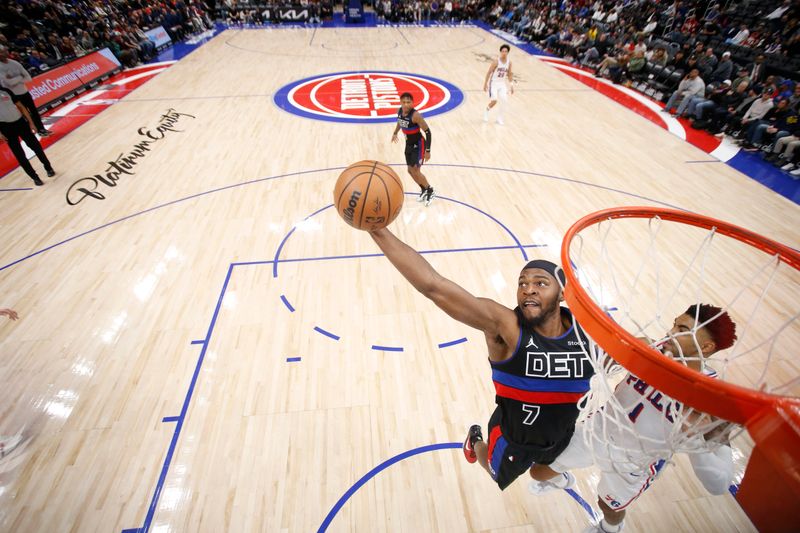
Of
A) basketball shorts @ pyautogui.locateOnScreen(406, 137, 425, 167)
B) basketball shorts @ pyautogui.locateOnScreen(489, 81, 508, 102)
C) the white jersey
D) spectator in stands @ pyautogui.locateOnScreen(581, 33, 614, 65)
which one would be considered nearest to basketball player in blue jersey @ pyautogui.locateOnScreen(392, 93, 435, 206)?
basketball shorts @ pyautogui.locateOnScreen(406, 137, 425, 167)

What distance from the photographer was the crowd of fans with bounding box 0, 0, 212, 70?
11.9 m

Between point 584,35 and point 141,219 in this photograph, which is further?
point 584,35

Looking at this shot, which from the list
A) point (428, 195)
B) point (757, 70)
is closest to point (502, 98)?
point (428, 195)

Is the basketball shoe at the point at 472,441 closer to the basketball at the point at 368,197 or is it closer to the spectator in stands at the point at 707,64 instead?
the basketball at the point at 368,197

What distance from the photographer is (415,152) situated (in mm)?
6246

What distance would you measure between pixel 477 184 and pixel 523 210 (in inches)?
44.8

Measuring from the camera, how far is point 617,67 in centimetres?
1287

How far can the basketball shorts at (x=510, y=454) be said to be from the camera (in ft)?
7.62

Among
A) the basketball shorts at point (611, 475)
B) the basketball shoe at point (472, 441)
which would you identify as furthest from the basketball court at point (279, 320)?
the basketball shorts at point (611, 475)

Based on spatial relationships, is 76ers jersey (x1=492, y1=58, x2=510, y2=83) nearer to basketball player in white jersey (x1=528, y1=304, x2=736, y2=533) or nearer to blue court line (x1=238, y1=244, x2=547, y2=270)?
blue court line (x1=238, y1=244, x2=547, y2=270)

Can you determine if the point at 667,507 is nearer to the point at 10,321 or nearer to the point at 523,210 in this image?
the point at 523,210

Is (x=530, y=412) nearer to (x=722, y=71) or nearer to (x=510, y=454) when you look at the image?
(x=510, y=454)

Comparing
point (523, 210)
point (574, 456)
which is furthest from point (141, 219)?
point (574, 456)

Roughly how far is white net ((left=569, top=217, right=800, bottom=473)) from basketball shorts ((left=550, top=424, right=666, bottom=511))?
0.06 meters
